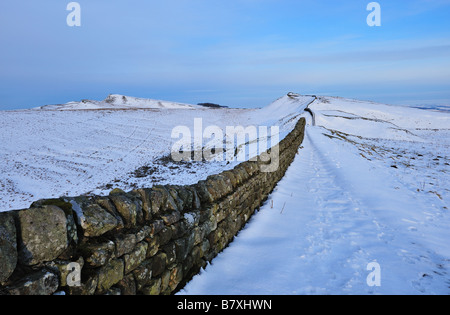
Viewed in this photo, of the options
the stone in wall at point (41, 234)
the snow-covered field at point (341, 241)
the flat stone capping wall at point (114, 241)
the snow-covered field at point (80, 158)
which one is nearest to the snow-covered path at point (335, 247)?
the snow-covered field at point (341, 241)

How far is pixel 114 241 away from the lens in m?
2.71

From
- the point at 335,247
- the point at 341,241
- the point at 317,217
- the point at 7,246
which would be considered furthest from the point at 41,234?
the point at 317,217

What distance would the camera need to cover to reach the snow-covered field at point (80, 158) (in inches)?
551

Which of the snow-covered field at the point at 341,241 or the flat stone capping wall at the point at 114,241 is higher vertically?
the flat stone capping wall at the point at 114,241

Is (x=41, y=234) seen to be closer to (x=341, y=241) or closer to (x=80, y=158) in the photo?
(x=341, y=241)

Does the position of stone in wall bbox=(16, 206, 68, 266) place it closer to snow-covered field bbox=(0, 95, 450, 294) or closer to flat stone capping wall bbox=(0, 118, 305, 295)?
flat stone capping wall bbox=(0, 118, 305, 295)

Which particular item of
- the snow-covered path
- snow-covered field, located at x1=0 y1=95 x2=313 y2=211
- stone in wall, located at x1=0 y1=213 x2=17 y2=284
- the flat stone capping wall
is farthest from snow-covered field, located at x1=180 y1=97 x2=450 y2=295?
snow-covered field, located at x1=0 y1=95 x2=313 y2=211

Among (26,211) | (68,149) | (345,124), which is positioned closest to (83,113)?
(68,149)

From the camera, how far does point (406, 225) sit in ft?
18.7

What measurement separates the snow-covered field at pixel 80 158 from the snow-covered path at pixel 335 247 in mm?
5883

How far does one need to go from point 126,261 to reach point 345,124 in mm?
38203

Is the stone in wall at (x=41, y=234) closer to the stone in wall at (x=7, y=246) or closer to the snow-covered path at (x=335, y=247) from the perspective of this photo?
the stone in wall at (x=7, y=246)

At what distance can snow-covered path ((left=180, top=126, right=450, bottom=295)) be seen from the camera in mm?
3787

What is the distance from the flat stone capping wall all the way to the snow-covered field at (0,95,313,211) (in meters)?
8.09
